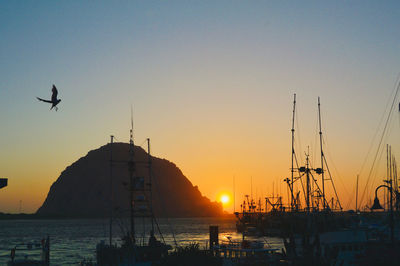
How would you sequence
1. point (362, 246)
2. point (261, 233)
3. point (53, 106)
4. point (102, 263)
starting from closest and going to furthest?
point (53, 106)
point (362, 246)
point (102, 263)
point (261, 233)

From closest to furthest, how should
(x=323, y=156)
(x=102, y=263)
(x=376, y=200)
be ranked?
(x=376, y=200)
(x=102, y=263)
(x=323, y=156)

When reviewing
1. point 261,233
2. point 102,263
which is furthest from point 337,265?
point 261,233

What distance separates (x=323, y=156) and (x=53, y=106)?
6001 cm

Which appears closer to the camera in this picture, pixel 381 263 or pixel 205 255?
pixel 381 263

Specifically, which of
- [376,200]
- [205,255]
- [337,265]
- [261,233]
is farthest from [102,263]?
[261,233]

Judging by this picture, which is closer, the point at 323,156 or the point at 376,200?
the point at 376,200

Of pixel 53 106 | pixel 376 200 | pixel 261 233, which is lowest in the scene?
pixel 261 233

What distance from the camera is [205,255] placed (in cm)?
4138

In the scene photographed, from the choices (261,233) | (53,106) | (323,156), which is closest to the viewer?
(53,106)

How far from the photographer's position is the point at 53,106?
21.8 m

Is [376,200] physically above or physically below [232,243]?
above

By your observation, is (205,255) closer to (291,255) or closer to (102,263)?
(291,255)

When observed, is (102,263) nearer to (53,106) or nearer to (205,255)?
(205,255)

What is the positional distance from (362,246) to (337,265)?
393 cm
